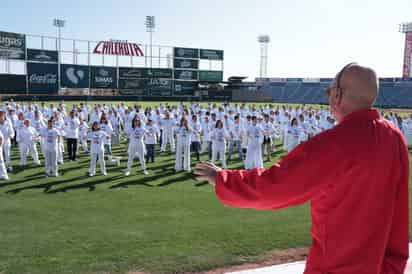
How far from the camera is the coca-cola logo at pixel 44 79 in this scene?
47969 millimetres

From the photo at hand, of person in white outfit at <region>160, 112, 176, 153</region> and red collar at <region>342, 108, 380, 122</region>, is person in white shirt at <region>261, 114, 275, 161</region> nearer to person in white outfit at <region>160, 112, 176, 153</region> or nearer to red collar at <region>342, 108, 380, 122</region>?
person in white outfit at <region>160, 112, 176, 153</region>

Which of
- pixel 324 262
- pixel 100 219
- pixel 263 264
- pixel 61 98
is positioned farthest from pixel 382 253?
pixel 61 98

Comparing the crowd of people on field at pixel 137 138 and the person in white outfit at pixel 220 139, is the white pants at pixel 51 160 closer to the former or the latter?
the crowd of people on field at pixel 137 138

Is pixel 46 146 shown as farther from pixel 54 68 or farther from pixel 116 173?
pixel 54 68

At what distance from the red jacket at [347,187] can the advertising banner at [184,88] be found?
5844 cm

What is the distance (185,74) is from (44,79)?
20328 millimetres

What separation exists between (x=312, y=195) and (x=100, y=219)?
7452 mm

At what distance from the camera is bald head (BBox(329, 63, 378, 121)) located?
190 centimetres

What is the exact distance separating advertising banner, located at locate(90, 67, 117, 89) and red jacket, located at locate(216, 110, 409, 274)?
53674mm

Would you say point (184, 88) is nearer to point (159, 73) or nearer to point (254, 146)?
point (159, 73)

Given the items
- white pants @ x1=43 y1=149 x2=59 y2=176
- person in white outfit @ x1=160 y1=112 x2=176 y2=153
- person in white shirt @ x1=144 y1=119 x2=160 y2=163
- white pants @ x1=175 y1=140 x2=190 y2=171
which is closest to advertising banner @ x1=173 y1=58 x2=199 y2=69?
person in white outfit @ x1=160 y1=112 x2=176 y2=153

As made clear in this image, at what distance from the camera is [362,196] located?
5.97ft

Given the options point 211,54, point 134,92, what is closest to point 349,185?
point 134,92

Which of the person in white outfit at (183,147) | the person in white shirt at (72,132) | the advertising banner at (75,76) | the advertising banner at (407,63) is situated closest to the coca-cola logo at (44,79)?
the advertising banner at (75,76)
